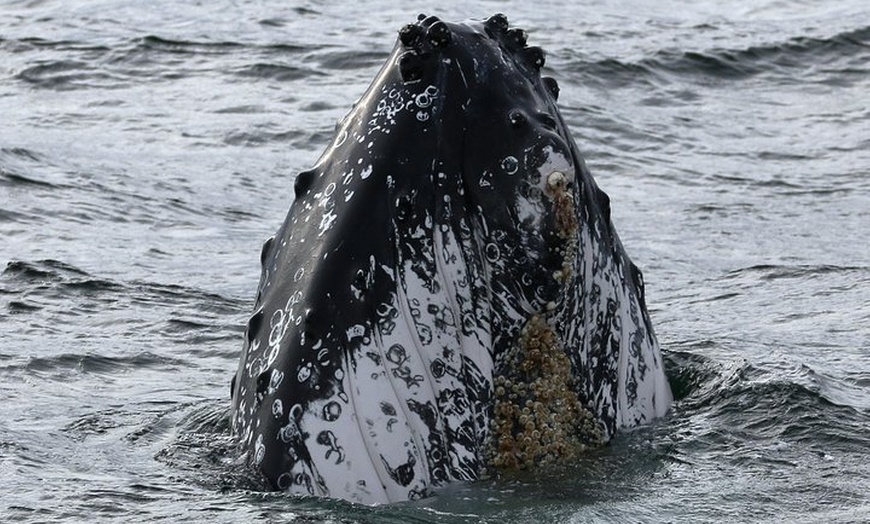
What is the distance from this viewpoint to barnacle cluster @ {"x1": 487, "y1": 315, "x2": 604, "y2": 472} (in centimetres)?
540

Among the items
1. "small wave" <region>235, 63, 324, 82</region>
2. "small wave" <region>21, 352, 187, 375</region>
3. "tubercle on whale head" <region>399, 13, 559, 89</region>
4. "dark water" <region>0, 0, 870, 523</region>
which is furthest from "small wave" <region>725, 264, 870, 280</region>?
"small wave" <region>235, 63, 324, 82</region>

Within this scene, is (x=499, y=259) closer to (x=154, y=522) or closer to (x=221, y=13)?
(x=154, y=522)

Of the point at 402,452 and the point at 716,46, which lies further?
the point at 716,46

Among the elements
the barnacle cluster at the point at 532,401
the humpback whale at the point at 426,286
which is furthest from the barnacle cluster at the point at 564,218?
the barnacle cluster at the point at 532,401

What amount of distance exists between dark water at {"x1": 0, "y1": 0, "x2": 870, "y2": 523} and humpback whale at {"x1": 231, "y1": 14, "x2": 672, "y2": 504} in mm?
182

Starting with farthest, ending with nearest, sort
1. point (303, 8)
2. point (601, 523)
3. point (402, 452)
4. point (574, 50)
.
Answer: point (303, 8) < point (574, 50) < point (601, 523) < point (402, 452)

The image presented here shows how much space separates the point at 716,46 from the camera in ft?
62.3

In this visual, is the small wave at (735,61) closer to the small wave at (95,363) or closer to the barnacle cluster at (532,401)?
the small wave at (95,363)

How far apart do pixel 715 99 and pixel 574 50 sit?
5.90ft

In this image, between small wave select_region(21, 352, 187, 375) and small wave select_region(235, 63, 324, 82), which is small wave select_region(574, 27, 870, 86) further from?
small wave select_region(21, 352, 187, 375)

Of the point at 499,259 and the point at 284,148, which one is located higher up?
the point at 499,259

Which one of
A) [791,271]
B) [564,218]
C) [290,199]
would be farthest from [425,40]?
[290,199]

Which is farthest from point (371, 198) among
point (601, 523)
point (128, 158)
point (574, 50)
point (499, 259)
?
Result: point (574, 50)

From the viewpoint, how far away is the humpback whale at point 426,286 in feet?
17.0
